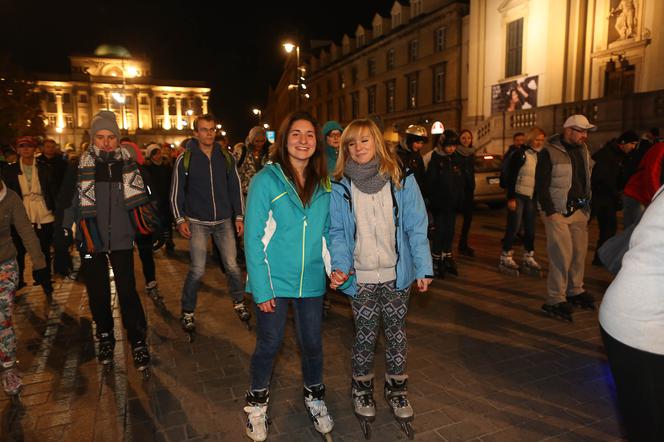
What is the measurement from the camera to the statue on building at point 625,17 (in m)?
18.3

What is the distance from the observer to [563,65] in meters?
21.0

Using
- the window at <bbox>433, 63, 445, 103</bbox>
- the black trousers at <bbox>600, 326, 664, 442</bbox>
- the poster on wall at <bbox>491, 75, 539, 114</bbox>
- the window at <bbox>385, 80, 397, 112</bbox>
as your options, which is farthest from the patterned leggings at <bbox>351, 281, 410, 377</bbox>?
the window at <bbox>385, 80, 397, 112</bbox>

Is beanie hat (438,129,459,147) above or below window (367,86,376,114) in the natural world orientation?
below

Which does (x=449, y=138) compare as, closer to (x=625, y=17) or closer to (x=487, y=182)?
(x=487, y=182)

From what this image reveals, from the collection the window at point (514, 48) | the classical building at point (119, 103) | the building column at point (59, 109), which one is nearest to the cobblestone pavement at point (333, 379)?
the window at point (514, 48)

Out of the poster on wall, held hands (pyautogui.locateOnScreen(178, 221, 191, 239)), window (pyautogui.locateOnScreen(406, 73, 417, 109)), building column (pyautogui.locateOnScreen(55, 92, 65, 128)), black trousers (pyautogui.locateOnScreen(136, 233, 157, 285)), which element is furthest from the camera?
building column (pyautogui.locateOnScreen(55, 92, 65, 128))

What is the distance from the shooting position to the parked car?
13.7 metres

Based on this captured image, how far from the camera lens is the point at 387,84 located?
38.8 metres

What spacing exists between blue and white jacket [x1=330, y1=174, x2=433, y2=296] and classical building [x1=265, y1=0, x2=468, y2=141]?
1518 centimetres

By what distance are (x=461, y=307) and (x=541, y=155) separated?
201cm

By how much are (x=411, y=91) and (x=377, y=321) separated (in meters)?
34.3

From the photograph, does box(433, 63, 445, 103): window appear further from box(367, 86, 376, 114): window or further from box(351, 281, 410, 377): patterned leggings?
box(351, 281, 410, 377): patterned leggings

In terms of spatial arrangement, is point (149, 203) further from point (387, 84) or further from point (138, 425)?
point (387, 84)

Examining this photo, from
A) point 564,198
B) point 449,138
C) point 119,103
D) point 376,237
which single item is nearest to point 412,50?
point 449,138
